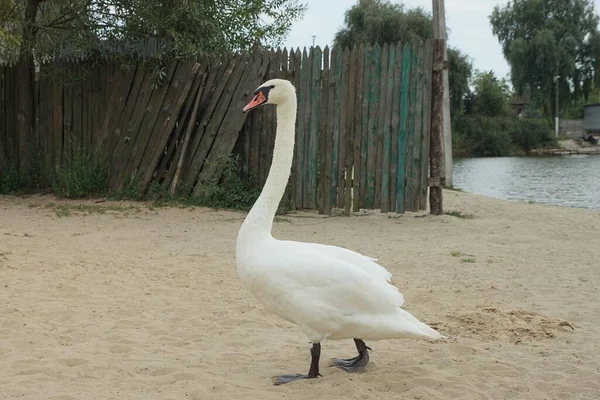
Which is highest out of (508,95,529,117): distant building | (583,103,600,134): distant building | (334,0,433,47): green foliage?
(334,0,433,47): green foliage

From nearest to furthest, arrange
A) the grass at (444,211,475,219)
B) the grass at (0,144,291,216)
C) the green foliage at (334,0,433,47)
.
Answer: the grass at (0,144,291,216) → the grass at (444,211,475,219) → the green foliage at (334,0,433,47)

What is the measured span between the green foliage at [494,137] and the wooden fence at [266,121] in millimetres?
41163

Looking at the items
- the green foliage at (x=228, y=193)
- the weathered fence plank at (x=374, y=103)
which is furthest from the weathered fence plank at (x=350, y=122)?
the green foliage at (x=228, y=193)

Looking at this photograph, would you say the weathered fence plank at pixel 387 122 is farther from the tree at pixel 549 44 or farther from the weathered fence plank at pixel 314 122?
the tree at pixel 549 44

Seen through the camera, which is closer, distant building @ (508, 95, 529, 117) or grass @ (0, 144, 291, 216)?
grass @ (0, 144, 291, 216)

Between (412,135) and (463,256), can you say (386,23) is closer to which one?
(412,135)

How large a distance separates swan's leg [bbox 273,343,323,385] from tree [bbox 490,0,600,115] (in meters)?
57.3

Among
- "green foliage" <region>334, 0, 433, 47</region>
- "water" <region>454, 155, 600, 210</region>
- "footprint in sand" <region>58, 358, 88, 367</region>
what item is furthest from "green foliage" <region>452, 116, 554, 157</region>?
"footprint in sand" <region>58, 358, 88, 367</region>

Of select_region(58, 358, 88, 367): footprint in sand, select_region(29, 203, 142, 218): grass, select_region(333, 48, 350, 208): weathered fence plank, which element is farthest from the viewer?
select_region(333, 48, 350, 208): weathered fence plank

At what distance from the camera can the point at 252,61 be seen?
38.8 ft

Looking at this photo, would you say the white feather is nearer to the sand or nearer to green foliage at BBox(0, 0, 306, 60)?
the sand

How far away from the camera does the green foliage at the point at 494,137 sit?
52531 mm

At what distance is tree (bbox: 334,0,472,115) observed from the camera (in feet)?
137

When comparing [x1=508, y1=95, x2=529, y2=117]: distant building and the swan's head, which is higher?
[x1=508, y1=95, x2=529, y2=117]: distant building
